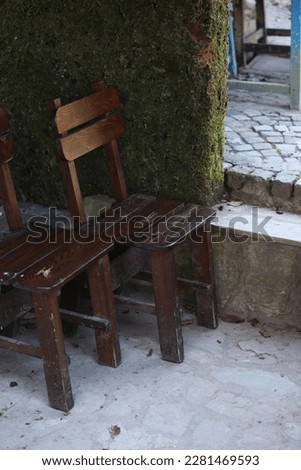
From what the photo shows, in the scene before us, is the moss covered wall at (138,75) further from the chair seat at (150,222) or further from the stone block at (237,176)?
the chair seat at (150,222)

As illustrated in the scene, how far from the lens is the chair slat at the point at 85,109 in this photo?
3719 mm

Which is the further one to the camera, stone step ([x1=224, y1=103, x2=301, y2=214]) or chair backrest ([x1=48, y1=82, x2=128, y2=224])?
stone step ([x1=224, y1=103, x2=301, y2=214])

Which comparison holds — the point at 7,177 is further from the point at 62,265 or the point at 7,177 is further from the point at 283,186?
the point at 283,186

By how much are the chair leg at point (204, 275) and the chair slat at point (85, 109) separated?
80cm

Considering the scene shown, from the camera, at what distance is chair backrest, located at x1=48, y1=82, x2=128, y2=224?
3.73 meters

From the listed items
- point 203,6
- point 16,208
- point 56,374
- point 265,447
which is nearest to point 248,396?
point 265,447

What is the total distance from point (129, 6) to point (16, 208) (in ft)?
3.85

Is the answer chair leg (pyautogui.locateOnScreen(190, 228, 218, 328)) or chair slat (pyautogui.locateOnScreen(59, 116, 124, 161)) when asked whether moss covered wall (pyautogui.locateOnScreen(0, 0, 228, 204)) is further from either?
chair leg (pyautogui.locateOnScreen(190, 228, 218, 328))

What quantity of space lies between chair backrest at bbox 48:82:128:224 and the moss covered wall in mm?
130

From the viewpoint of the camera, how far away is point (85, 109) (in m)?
3.87

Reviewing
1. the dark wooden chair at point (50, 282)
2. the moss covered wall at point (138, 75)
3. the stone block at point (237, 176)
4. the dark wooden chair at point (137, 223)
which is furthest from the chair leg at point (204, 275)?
the dark wooden chair at point (50, 282)

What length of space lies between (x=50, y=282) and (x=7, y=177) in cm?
75

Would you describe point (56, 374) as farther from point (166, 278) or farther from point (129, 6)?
point (129, 6)

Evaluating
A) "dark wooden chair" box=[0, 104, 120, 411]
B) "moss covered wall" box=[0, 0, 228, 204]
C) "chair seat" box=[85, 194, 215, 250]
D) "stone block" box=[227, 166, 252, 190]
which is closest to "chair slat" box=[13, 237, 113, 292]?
"dark wooden chair" box=[0, 104, 120, 411]
